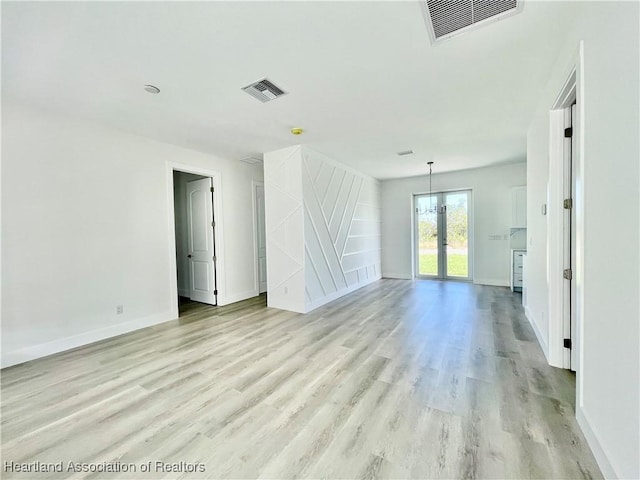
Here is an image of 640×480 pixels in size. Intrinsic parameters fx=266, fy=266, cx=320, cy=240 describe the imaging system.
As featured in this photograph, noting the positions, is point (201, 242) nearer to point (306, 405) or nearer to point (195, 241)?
point (195, 241)

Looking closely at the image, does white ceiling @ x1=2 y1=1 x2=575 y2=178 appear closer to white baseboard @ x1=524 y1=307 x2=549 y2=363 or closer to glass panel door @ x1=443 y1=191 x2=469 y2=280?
white baseboard @ x1=524 y1=307 x2=549 y2=363

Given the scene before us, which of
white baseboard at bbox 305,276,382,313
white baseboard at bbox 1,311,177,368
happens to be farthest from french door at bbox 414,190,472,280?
white baseboard at bbox 1,311,177,368

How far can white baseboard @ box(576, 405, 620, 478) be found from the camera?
128 centimetres

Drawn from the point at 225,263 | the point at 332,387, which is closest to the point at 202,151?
the point at 225,263

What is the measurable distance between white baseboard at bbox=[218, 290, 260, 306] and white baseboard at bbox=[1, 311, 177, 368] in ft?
3.18

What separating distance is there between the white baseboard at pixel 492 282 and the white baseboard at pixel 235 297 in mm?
5117

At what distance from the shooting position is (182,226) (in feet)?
18.0

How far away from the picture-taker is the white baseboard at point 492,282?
6027mm

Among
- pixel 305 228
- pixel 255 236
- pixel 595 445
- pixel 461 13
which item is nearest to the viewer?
pixel 595 445

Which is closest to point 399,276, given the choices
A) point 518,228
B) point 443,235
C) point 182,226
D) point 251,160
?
point 443,235

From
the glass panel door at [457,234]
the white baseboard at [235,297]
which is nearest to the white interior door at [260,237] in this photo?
the white baseboard at [235,297]

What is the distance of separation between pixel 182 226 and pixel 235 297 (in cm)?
187

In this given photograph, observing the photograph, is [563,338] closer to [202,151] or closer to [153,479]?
[153,479]

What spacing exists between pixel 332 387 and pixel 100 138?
3.99 metres
